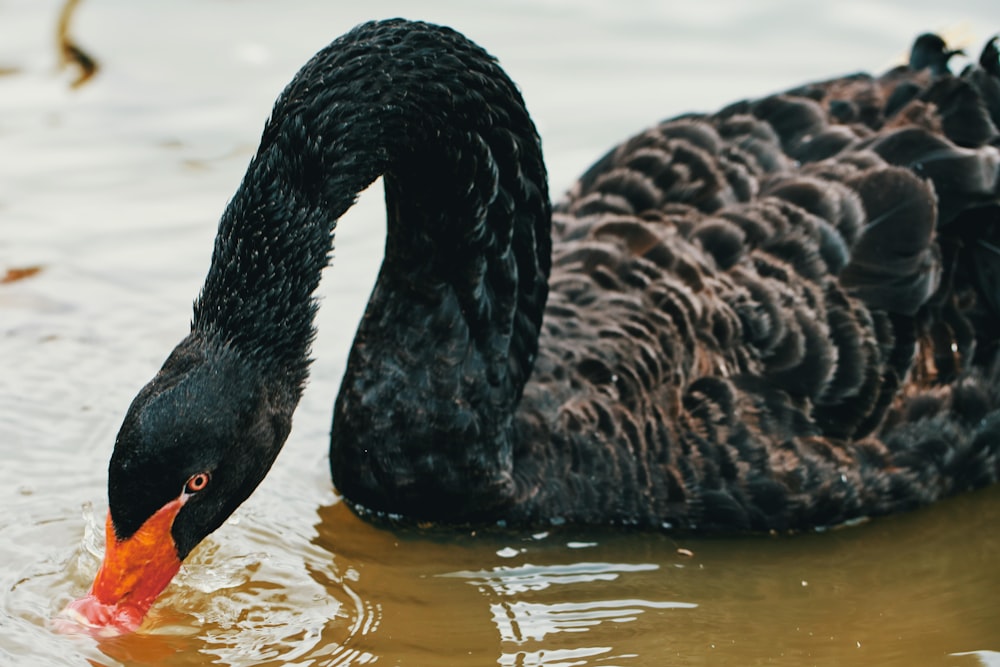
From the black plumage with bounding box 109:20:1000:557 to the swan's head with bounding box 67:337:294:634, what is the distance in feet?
0.92

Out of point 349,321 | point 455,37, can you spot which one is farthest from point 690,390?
point 349,321

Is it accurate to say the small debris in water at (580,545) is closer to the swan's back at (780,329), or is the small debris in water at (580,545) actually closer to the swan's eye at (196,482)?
the swan's back at (780,329)

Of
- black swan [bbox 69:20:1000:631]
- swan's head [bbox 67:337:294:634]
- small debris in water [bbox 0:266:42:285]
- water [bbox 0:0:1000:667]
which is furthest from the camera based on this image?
small debris in water [bbox 0:266:42:285]

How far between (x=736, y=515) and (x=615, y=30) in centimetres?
507

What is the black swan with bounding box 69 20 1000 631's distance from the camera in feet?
16.6

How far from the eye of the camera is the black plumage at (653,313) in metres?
5.12

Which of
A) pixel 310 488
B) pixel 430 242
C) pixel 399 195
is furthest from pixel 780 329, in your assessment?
pixel 310 488

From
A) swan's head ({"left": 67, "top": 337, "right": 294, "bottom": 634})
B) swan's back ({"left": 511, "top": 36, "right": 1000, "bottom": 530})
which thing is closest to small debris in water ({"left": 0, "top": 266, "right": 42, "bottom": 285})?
swan's back ({"left": 511, "top": 36, "right": 1000, "bottom": 530})

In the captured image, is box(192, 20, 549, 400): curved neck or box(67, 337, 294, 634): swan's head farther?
box(192, 20, 549, 400): curved neck

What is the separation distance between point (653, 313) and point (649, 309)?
24 millimetres

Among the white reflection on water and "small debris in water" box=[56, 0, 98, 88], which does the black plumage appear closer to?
the white reflection on water

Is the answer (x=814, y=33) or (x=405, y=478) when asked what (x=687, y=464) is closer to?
(x=405, y=478)

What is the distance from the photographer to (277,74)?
29.6 feet

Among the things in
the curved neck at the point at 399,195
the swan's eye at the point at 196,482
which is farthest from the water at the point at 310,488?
the curved neck at the point at 399,195
